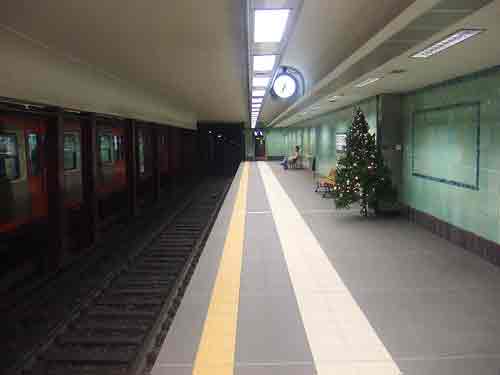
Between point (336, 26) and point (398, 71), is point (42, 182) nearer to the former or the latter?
point (336, 26)

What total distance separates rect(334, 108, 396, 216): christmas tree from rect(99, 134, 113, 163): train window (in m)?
5.82

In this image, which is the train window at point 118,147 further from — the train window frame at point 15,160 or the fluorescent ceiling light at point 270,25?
the fluorescent ceiling light at point 270,25

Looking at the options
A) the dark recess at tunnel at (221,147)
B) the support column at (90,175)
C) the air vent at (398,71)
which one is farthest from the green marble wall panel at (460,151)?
the dark recess at tunnel at (221,147)

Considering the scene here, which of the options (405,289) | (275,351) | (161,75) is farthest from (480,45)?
(161,75)

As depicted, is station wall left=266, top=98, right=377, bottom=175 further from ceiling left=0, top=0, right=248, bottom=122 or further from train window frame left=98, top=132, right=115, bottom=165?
train window frame left=98, top=132, right=115, bottom=165

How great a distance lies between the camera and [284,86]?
52.4ft

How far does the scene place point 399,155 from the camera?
9242 mm

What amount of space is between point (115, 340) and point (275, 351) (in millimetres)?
1892

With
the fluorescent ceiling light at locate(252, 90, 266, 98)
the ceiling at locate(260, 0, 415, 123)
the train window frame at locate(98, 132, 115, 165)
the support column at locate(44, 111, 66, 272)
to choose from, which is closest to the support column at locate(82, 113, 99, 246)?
the support column at locate(44, 111, 66, 272)

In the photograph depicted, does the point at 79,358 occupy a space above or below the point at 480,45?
below

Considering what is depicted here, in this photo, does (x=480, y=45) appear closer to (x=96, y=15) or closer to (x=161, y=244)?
(x=96, y=15)

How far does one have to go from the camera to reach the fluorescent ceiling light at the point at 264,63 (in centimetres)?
615

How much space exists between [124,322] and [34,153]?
371cm

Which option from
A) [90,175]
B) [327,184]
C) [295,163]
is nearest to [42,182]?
[90,175]
